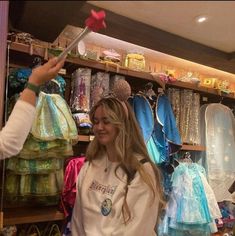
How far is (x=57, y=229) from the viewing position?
1.70 metres

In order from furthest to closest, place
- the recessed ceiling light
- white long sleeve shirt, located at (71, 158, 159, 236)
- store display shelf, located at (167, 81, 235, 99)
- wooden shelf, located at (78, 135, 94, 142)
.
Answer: store display shelf, located at (167, 81, 235, 99)
wooden shelf, located at (78, 135, 94, 142)
white long sleeve shirt, located at (71, 158, 159, 236)
the recessed ceiling light

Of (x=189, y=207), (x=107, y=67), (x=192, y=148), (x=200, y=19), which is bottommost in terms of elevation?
(x=189, y=207)

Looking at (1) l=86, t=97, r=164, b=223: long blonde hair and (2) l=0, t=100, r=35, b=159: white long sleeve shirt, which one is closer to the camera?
(2) l=0, t=100, r=35, b=159: white long sleeve shirt

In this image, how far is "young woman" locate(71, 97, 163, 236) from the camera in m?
1.17

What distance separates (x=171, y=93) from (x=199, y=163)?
63 cm

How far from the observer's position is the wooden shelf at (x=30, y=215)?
Answer: 1456mm

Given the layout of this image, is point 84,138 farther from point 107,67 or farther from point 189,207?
point 189,207

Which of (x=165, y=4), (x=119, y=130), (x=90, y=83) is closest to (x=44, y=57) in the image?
(x=90, y=83)

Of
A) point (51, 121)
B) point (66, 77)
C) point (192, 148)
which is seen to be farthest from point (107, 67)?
point (192, 148)

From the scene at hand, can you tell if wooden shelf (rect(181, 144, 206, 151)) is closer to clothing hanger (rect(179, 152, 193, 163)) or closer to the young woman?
clothing hanger (rect(179, 152, 193, 163))

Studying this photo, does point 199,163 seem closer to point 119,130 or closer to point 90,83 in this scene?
point 90,83

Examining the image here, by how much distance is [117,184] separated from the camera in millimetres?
1212

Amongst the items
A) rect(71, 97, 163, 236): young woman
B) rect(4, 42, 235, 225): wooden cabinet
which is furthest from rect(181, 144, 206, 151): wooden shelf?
rect(71, 97, 163, 236): young woman

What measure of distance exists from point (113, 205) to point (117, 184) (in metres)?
0.09
